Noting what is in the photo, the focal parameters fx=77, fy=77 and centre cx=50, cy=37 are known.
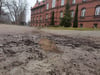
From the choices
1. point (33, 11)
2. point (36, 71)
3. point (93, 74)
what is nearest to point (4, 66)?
point (36, 71)

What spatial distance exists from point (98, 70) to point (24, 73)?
1.01 m

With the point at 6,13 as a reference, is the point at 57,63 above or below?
below

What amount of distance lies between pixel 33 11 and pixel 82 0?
21.9 m

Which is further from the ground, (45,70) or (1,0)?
(1,0)

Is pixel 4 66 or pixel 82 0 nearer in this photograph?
pixel 4 66

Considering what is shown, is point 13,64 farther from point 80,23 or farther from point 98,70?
point 80,23

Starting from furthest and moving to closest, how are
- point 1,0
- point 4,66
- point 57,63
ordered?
point 1,0 < point 57,63 < point 4,66

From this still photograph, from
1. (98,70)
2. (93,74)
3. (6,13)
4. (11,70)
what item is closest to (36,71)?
(11,70)

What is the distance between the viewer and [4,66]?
1.05 metres

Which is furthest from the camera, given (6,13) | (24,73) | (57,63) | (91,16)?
(6,13)

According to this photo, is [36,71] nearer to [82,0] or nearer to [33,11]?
[82,0]

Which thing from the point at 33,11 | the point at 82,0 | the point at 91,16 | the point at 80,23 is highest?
the point at 33,11

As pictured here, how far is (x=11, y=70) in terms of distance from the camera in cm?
99

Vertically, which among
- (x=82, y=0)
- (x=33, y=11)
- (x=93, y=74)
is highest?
(x=33, y=11)
